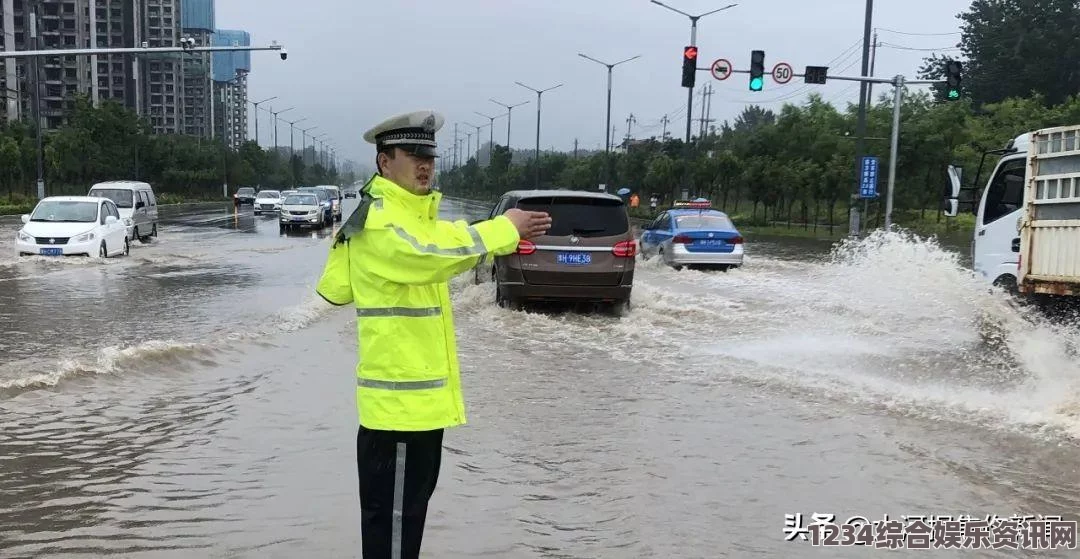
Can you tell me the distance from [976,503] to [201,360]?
7.09 meters

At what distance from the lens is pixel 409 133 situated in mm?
3246

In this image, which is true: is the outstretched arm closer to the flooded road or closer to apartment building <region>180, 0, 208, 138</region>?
the flooded road

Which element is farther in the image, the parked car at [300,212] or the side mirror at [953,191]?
the parked car at [300,212]

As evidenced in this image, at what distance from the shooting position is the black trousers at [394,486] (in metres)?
3.16

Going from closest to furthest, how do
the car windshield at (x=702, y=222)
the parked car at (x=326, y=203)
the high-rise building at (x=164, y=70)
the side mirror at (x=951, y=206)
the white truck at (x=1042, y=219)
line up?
1. the white truck at (x=1042, y=219)
2. the side mirror at (x=951, y=206)
3. the car windshield at (x=702, y=222)
4. the parked car at (x=326, y=203)
5. the high-rise building at (x=164, y=70)

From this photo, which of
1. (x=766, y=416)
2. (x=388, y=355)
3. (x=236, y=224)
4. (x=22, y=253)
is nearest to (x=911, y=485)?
(x=766, y=416)

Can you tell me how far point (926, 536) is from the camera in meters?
4.72

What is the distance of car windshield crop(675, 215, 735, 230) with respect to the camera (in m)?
20.1

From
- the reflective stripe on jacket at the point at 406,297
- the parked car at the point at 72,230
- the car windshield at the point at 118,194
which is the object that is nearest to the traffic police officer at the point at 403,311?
the reflective stripe on jacket at the point at 406,297

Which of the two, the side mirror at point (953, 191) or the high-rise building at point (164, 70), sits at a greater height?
the high-rise building at point (164, 70)

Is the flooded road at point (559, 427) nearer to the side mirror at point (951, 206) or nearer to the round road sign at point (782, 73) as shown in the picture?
the side mirror at point (951, 206)

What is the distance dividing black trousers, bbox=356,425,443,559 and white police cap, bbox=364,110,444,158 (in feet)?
3.31

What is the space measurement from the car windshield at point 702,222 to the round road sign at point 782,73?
271 inches

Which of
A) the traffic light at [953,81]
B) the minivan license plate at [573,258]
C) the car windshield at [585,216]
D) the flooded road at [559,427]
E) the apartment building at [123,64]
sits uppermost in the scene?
the apartment building at [123,64]
